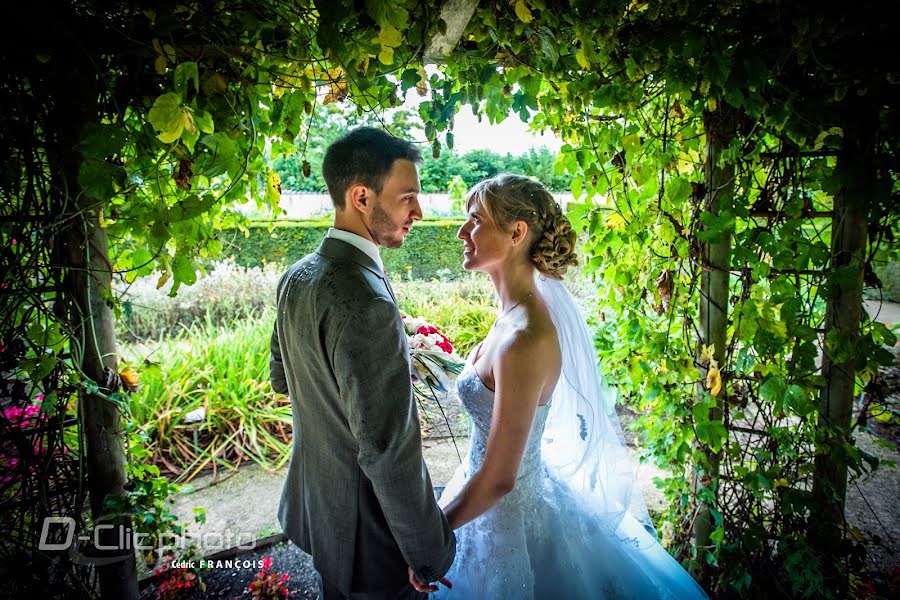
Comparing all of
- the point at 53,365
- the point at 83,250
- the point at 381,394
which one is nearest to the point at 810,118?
the point at 381,394

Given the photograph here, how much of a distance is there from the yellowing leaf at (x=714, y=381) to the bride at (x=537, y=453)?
1.45 feet

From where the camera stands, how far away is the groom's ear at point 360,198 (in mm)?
1578

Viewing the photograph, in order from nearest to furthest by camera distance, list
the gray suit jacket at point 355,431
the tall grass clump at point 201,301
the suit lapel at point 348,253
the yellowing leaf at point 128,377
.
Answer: the gray suit jacket at point 355,431 < the suit lapel at point 348,253 < the yellowing leaf at point 128,377 < the tall grass clump at point 201,301

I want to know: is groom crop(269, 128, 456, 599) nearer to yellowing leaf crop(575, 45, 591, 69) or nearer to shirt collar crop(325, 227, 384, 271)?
shirt collar crop(325, 227, 384, 271)

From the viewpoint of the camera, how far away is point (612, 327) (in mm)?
2924

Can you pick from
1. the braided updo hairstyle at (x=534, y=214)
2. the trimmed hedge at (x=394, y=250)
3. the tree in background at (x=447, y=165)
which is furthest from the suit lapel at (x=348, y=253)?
the trimmed hedge at (x=394, y=250)

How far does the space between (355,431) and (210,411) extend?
10.5 feet

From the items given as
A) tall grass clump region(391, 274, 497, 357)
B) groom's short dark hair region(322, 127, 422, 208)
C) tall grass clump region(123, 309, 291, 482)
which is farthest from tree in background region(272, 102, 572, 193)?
groom's short dark hair region(322, 127, 422, 208)

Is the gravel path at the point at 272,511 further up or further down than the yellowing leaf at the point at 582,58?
further down

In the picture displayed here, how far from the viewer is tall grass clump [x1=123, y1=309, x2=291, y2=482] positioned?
12.5ft

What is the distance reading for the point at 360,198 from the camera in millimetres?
1585

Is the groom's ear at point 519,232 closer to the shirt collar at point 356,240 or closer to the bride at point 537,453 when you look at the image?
the bride at point 537,453

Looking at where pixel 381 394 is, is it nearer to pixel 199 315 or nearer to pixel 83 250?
pixel 83 250

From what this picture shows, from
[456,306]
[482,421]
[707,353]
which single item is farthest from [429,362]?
[456,306]
